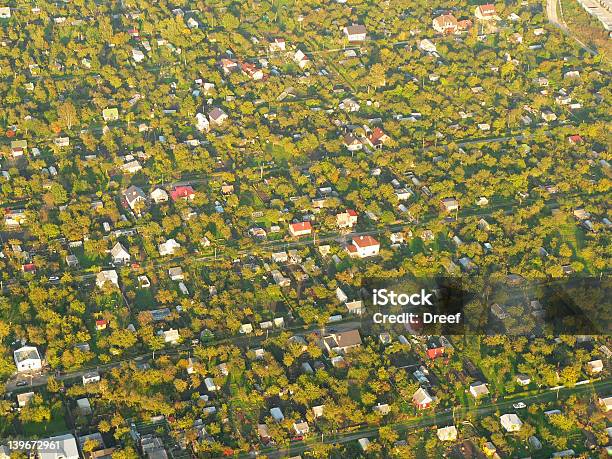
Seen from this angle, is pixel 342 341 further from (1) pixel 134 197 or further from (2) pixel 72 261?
(1) pixel 134 197

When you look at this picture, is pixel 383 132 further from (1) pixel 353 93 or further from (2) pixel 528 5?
(2) pixel 528 5

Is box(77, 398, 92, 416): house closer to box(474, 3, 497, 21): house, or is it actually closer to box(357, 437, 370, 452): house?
box(357, 437, 370, 452): house

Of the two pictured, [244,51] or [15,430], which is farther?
[244,51]

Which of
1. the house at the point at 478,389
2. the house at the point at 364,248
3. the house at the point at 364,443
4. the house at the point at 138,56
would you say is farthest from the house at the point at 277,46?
the house at the point at 364,443

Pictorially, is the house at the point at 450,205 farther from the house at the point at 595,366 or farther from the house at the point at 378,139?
the house at the point at 595,366

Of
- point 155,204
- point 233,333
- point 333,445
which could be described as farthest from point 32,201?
point 333,445

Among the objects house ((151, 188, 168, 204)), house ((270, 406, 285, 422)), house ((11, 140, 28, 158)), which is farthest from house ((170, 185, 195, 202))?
house ((270, 406, 285, 422))

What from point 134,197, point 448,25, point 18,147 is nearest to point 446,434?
point 134,197
